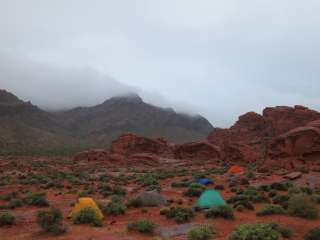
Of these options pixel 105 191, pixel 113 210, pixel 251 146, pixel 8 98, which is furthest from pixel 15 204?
pixel 8 98

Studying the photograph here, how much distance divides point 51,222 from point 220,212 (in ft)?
22.4

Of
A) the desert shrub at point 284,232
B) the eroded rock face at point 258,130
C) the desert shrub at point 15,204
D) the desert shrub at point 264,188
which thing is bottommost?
the desert shrub at point 15,204

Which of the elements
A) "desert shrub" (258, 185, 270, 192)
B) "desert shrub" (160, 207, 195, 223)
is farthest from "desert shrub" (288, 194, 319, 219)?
"desert shrub" (258, 185, 270, 192)

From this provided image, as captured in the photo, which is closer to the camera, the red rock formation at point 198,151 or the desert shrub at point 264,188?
the desert shrub at point 264,188

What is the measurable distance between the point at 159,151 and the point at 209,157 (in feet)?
46.7

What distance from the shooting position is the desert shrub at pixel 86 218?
51.1 feet

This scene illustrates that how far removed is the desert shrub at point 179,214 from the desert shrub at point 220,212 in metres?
0.73

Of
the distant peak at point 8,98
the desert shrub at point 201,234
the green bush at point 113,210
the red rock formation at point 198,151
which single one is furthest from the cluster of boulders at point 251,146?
the distant peak at point 8,98

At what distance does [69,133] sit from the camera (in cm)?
15762

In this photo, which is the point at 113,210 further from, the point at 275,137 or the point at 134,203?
the point at 275,137

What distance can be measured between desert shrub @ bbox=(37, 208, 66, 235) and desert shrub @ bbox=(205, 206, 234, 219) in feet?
20.1

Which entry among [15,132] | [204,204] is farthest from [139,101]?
[204,204]

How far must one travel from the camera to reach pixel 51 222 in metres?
14.1

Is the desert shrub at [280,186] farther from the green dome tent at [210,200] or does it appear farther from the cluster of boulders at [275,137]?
the cluster of boulders at [275,137]
